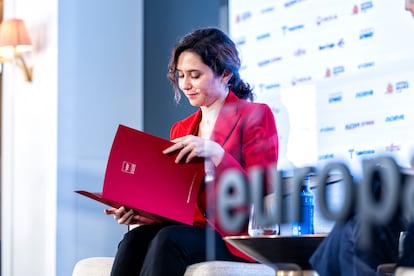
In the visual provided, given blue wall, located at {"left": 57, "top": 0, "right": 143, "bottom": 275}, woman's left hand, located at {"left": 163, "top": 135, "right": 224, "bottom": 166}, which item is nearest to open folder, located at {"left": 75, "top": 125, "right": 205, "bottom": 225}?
woman's left hand, located at {"left": 163, "top": 135, "right": 224, "bottom": 166}

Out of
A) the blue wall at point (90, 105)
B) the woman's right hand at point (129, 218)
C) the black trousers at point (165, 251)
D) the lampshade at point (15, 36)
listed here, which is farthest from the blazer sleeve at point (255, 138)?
the lampshade at point (15, 36)

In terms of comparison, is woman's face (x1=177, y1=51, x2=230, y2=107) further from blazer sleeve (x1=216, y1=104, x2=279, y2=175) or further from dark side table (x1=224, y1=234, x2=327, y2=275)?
dark side table (x1=224, y1=234, x2=327, y2=275)

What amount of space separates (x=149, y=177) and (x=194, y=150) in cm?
16

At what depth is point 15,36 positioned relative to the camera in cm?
415

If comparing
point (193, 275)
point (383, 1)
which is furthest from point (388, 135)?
point (193, 275)

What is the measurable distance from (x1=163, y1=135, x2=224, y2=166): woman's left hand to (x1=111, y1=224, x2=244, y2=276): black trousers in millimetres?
234

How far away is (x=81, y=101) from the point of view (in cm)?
401

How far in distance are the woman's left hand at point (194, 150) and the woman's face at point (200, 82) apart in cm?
33

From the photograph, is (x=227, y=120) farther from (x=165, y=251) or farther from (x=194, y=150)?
(x=165, y=251)

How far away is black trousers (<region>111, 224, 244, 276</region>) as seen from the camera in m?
2.30

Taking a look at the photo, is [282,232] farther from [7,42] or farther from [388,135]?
[7,42]

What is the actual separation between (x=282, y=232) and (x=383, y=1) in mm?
1824

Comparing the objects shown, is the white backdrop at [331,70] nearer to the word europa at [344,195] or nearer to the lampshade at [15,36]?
the word europa at [344,195]

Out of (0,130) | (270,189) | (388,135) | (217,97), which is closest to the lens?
(270,189)
